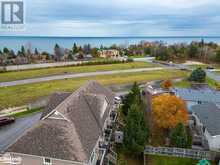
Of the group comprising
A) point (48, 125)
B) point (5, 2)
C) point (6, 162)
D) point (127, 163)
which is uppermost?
point (5, 2)

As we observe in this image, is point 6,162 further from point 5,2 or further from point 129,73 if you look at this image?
point 129,73

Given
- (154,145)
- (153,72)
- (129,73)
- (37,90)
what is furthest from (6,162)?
(153,72)

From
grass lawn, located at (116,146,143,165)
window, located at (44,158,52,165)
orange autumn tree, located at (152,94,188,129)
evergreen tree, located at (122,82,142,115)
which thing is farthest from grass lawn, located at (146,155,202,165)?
window, located at (44,158,52,165)

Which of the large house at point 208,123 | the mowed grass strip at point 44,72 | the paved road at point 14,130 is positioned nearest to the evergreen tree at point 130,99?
the large house at point 208,123

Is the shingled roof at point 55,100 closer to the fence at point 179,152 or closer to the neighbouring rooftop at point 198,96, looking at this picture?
the fence at point 179,152

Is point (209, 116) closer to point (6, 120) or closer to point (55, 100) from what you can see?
point (55, 100)

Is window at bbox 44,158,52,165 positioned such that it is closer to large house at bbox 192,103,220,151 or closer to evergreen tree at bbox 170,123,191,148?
evergreen tree at bbox 170,123,191,148
